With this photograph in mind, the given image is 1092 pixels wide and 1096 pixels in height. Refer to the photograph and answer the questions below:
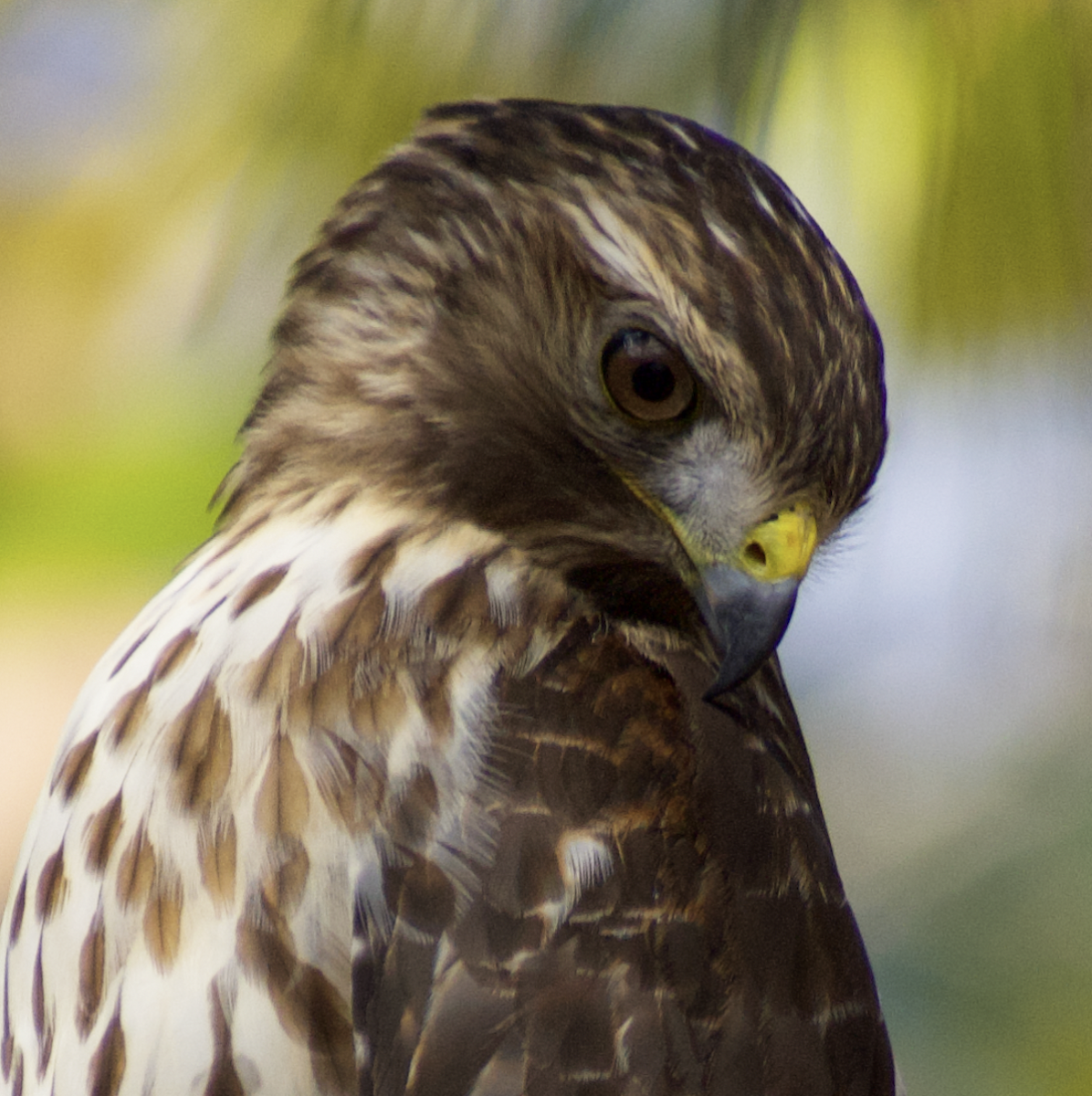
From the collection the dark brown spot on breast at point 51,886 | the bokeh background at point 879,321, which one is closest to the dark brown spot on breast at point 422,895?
the dark brown spot on breast at point 51,886

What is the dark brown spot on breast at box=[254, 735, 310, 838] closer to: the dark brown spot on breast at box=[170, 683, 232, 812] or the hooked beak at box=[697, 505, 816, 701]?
the dark brown spot on breast at box=[170, 683, 232, 812]

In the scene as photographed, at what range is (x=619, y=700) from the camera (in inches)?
27.9

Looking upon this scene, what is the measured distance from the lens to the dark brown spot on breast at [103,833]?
698 millimetres

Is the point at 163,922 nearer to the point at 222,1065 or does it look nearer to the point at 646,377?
the point at 222,1065

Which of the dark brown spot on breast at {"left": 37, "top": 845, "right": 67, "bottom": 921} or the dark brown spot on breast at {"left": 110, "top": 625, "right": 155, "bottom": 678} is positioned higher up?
the dark brown spot on breast at {"left": 110, "top": 625, "right": 155, "bottom": 678}

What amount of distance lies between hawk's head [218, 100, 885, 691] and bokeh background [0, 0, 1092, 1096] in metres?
0.23

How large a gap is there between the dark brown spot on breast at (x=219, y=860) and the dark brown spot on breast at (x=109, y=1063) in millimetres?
93

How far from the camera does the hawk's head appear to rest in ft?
2.21

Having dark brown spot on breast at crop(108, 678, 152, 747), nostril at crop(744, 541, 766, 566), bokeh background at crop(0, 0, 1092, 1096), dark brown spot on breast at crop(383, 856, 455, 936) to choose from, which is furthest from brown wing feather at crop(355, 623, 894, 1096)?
bokeh background at crop(0, 0, 1092, 1096)

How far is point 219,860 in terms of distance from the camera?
0.66 m

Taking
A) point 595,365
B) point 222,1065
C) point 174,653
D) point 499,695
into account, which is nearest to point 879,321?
point 595,365

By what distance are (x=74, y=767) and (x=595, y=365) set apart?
0.42 meters

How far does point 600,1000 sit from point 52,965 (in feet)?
1.13

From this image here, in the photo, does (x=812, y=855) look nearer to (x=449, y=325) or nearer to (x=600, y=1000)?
(x=600, y=1000)
